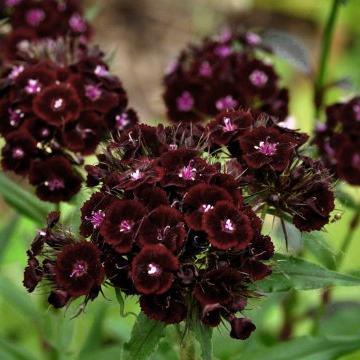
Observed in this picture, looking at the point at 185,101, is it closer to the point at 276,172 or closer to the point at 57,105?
the point at 57,105

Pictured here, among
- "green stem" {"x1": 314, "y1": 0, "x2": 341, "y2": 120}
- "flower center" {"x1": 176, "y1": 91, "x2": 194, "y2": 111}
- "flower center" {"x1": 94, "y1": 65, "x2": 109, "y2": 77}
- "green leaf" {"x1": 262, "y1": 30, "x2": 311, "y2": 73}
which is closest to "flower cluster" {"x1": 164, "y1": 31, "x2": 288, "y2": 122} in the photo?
"flower center" {"x1": 176, "y1": 91, "x2": 194, "y2": 111}

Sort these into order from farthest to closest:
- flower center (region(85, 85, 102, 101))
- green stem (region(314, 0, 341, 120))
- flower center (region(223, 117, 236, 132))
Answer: green stem (region(314, 0, 341, 120))
flower center (region(85, 85, 102, 101))
flower center (region(223, 117, 236, 132))

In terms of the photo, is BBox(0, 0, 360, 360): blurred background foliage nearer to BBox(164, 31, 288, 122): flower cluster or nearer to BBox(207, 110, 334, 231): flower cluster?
BBox(164, 31, 288, 122): flower cluster

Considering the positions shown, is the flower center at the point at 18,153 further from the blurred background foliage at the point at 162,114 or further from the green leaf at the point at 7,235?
the green leaf at the point at 7,235

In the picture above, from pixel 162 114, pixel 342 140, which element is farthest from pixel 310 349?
pixel 162 114

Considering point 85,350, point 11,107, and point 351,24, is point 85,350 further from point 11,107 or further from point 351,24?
point 351,24

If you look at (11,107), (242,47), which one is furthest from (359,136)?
(11,107)
